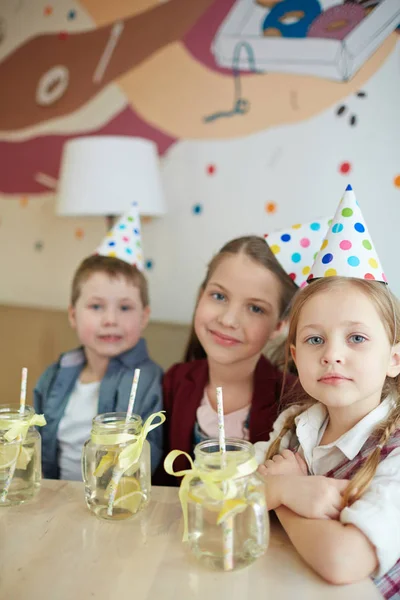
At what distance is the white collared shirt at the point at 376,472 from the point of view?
679 mm

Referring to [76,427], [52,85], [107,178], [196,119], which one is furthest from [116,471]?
[52,85]

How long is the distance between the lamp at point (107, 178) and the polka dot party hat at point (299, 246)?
2.39ft

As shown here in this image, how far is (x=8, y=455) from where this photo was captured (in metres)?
0.88

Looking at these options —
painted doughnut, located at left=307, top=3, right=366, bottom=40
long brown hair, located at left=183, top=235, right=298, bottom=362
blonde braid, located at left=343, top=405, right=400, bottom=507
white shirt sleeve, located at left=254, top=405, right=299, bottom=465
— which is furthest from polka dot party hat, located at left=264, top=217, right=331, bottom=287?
painted doughnut, located at left=307, top=3, right=366, bottom=40

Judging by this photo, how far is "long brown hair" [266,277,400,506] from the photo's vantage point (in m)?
0.76

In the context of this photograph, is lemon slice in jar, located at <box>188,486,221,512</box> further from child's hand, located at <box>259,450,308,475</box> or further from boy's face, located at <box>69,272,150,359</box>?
boy's face, located at <box>69,272,150,359</box>

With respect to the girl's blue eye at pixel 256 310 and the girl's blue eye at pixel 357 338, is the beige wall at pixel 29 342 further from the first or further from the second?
the girl's blue eye at pixel 357 338

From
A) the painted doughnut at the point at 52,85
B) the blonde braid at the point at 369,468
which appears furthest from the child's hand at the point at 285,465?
the painted doughnut at the point at 52,85

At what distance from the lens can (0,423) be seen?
0.88 meters

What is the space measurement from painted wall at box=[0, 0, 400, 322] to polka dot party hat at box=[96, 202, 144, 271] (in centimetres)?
50

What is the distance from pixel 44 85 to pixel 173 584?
7.21 ft

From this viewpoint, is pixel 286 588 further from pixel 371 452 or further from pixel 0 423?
pixel 0 423

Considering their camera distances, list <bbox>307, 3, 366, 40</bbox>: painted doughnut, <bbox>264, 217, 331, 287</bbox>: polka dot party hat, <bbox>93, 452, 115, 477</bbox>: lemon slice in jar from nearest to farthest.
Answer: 1. <bbox>93, 452, 115, 477</bbox>: lemon slice in jar
2. <bbox>264, 217, 331, 287</bbox>: polka dot party hat
3. <bbox>307, 3, 366, 40</bbox>: painted doughnut

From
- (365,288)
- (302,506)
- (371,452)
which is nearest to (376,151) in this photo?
(365,288)
